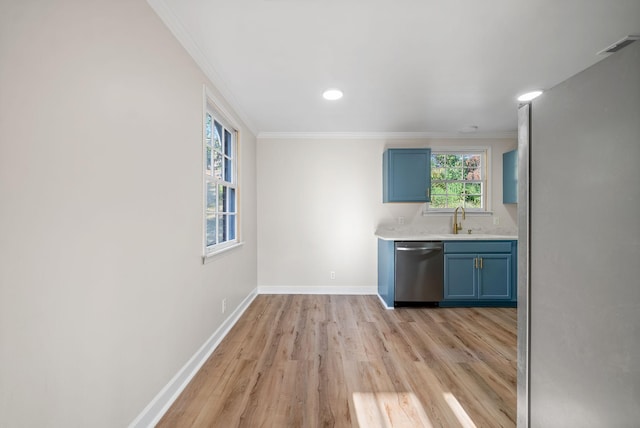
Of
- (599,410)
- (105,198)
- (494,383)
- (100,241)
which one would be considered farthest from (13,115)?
(494,383)

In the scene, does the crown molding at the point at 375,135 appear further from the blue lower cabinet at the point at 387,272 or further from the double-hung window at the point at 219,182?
the blue lower cabinet at the point at 387,272

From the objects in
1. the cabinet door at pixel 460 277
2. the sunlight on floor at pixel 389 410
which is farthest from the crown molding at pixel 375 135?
the sunlight on floor at pixel 389 410

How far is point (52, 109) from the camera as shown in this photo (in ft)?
3.09

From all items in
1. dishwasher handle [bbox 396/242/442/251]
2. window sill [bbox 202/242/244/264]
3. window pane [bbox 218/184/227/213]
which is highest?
window pane [bbox 218/184/227/213]

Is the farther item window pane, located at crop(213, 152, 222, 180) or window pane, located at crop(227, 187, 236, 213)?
window pane, located at crop(227, 187, 236, 213)

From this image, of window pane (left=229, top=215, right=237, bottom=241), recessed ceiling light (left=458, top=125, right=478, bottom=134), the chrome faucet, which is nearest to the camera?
window pane (left=229, top=215, right=237, bottom=241)

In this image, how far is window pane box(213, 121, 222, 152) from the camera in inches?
106

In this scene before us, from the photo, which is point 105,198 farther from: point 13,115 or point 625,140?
point 625,140

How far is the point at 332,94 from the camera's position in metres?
2.71

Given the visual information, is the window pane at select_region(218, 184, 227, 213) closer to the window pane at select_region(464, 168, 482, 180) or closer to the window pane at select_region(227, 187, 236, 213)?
the window pane at select_region(227, 187, 236, 213)

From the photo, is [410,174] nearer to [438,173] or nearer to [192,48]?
[438,173]

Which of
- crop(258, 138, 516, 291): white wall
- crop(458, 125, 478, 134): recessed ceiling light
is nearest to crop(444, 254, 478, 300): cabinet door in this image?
crop(258, 138, 516, 291): white wall

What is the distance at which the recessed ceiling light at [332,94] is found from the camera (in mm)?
2650

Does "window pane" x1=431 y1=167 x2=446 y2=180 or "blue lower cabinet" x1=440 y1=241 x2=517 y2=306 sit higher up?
"window pane" x1=431 y1=167 x2=446 y2=180
